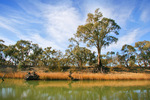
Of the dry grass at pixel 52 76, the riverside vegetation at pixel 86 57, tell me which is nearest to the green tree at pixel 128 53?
the riverside vegetation at pixel 86 57

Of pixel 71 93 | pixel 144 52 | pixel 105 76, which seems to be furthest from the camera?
pixel 144 52

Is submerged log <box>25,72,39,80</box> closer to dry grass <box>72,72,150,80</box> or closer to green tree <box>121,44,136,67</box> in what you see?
dry grass <box>72,72,150,80</box>

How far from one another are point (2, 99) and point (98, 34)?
1650 cm

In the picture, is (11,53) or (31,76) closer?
(31,76)

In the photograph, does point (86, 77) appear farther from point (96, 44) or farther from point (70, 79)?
point (96, 44)

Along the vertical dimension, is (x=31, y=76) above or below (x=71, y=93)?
above

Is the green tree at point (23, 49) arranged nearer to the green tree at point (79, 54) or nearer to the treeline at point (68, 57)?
the treeline at point (68, 57)

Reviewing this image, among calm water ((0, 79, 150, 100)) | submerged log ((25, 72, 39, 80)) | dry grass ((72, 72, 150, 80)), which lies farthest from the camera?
dry grass ((72, 72, 150, 80))

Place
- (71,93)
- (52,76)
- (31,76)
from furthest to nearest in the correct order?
(52,76)
(31,76)
(71,93)

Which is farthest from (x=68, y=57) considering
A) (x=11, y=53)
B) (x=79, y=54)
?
(x=11, y=53)

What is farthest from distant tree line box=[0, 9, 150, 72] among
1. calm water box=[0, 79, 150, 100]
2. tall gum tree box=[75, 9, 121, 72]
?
calm water box=[0, 79, 150, 100]

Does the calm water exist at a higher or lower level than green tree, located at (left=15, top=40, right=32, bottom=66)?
lower

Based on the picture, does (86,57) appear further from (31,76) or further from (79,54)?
(31,76)

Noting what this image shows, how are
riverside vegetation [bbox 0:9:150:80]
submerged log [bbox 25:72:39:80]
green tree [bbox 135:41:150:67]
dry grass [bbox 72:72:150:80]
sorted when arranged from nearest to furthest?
1. submerged log [bbox 25:72:39:80]
2. dry grass [bbox 72:72:150:80]
3. riverside vegetation [bbox 0:9:150:80]
4. green tree [bbox 135:41:150:67]
